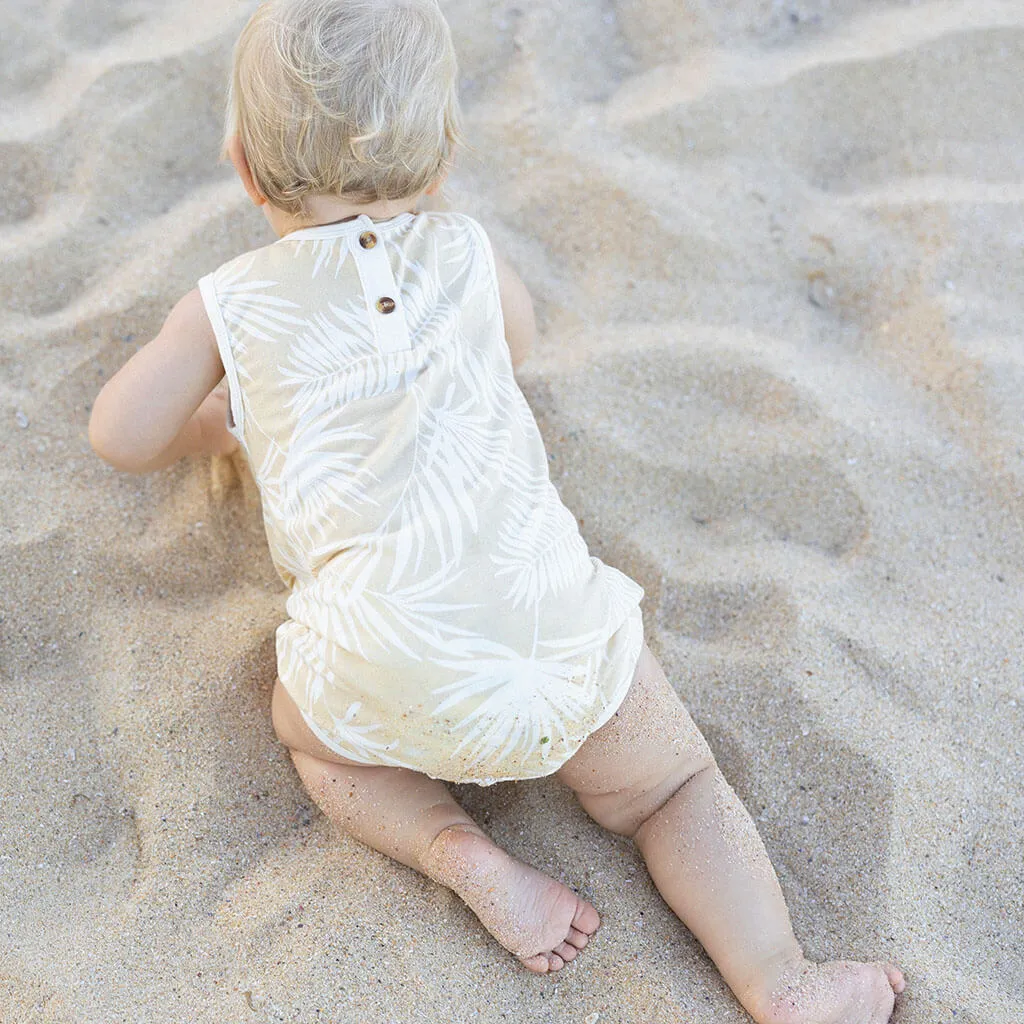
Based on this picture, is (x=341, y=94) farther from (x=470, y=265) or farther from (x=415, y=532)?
(x=415, y=532)

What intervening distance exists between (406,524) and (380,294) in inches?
10.8

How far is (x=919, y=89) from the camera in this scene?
2051 millimetres

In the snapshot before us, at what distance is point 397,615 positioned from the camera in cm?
119

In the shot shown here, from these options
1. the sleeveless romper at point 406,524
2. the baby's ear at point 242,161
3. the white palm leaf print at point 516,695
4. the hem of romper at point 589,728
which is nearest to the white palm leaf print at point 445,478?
the sleeveless romper at point 406,524

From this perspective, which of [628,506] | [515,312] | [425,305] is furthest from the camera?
[628,506]

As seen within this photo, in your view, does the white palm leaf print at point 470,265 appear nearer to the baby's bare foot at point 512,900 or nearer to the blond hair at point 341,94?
the blond hair at point 341,94

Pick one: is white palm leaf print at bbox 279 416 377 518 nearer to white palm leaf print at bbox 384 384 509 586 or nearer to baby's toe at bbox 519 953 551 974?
white palm leaf print at bbox 384 384 509 586

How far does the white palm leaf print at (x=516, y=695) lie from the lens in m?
1.19

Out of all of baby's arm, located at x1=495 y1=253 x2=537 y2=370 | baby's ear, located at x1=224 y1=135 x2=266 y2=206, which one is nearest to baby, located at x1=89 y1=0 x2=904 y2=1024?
baby's ear, located at x1=224 y1=135 x2=266 y2=206

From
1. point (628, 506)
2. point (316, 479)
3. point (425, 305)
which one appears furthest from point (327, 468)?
point (628, 506)

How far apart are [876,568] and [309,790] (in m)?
0.89

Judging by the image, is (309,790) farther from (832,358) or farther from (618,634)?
(832,358)

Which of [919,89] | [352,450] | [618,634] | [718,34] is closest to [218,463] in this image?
[352,450]

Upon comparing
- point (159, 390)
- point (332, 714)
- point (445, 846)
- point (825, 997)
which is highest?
point (159, 390)
